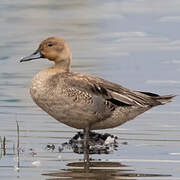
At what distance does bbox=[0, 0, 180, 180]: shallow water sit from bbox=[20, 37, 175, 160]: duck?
0.28 meters

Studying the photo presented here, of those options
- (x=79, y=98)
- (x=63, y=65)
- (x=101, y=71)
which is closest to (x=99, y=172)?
(x=79, y=98)

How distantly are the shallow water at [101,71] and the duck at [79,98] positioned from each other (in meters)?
0.28

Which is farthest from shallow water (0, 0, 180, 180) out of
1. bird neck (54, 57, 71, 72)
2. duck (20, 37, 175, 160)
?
Answer: bird neck (54, 57, 71, 72)

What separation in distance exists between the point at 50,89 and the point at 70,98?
247 mm

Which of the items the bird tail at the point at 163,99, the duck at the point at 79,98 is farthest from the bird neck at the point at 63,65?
the bird tail at the point at 163,99

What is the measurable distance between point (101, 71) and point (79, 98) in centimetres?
439

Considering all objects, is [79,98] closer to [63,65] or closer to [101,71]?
[63,65]

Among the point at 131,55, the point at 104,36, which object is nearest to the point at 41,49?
the point at 131,55

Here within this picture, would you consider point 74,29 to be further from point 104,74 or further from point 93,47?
point 104,74

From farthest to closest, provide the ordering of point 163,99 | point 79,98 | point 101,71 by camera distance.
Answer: point 101,71, point 163,99, point 79,98

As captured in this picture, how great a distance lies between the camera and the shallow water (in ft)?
30.5

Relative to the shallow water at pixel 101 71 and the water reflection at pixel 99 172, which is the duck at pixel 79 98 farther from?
the water reflection at pixel 99 172

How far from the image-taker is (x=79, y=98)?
10.5 metres

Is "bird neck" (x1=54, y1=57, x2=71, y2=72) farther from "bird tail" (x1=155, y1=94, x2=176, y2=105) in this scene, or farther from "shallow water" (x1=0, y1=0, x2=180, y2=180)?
"bird tail" (x1=155, y1=94, x2=176, y2=105)
